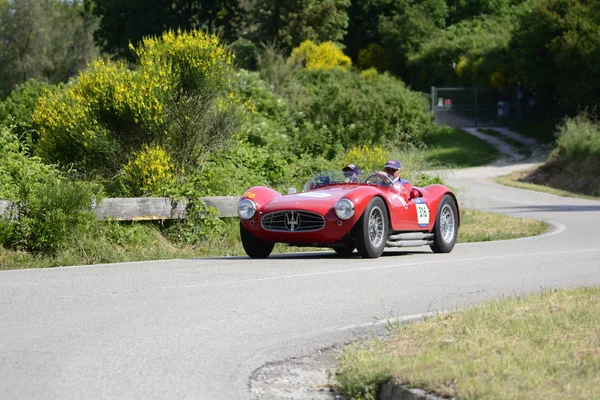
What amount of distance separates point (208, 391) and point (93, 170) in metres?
12.8

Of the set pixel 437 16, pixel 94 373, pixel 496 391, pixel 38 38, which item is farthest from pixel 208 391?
pixel 437 16

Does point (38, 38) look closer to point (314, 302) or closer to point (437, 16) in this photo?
point (437, 16)

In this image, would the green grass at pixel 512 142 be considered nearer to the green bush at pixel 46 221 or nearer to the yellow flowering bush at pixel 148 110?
the yellow flowering bush at pixel 148 110

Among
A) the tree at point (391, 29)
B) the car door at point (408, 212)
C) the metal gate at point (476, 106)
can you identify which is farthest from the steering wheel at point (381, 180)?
the tree at point (391, 29)

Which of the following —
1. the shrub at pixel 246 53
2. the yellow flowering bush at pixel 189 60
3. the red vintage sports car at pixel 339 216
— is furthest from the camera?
the shrub at pixel 246 53

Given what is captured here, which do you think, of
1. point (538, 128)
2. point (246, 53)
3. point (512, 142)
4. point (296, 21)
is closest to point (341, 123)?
point (512, 142)

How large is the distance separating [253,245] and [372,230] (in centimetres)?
156

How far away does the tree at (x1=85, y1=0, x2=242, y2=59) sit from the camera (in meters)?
75.1

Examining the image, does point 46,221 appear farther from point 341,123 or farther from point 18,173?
point 341,123

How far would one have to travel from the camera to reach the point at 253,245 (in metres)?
14.9

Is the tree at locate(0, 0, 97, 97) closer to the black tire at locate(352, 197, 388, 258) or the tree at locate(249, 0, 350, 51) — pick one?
the tree at locate(249, 0, 350, 51)

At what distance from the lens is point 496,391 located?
599 centimetres

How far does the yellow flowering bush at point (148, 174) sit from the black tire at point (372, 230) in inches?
150

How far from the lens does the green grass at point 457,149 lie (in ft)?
171
